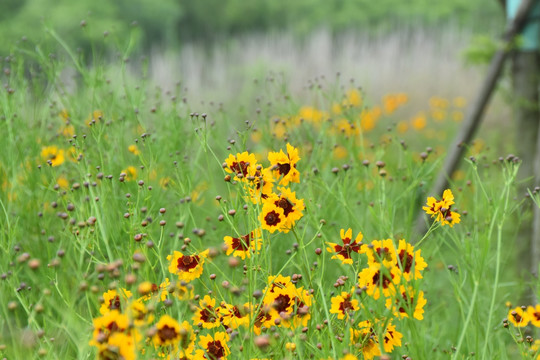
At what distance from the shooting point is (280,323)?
136cm

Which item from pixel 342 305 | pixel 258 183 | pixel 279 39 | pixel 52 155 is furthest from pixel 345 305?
pixel 279 39

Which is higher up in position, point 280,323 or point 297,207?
point 297,207

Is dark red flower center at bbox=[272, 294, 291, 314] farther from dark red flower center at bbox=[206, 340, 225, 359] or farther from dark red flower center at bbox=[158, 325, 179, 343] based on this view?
dark red flower center at bbox=[158, 325, 179, 343]

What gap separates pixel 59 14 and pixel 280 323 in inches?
549

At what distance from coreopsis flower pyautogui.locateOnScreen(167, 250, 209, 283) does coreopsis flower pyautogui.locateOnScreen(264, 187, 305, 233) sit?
0.64ft

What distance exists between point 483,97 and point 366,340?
2.57 meters

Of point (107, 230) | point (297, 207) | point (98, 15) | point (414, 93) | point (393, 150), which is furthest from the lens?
point (98, 15)

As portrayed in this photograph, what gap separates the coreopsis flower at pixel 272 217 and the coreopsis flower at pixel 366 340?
0.28 metres

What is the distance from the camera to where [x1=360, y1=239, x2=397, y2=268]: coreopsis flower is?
1.36 meters

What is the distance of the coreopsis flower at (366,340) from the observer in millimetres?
1415

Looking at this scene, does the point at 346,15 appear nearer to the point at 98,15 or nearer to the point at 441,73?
the point at 98,15

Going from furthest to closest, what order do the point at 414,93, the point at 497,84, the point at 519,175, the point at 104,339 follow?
1. the point at 414,93
2. the point at 497,84
3. the point at 519,175
4. the point at 104,339

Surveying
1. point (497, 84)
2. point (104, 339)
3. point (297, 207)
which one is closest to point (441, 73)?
point (497, 84)

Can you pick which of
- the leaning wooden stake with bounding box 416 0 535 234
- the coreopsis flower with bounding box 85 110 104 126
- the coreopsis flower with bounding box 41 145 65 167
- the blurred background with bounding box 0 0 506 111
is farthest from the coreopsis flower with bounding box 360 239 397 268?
the leaning wooden stake with bounding box 416 0 535 234
